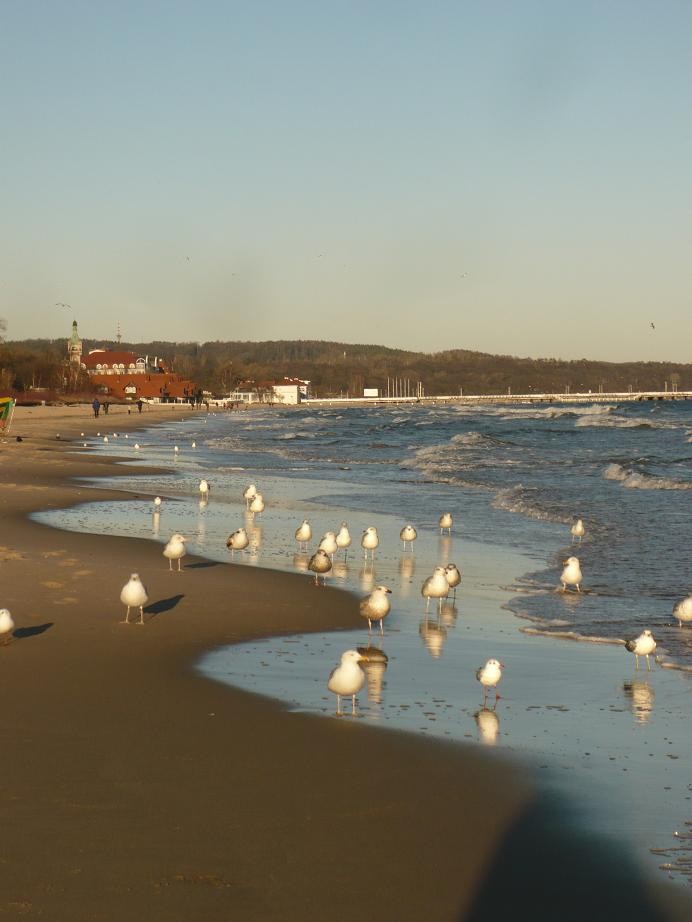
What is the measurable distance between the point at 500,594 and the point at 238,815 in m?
8.73

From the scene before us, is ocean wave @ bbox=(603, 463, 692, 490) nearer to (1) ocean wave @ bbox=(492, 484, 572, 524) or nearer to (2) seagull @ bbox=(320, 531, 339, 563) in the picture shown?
(1) ocean wave @ bbox=(492, 484, 572, 524)

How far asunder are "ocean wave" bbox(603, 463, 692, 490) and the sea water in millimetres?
97

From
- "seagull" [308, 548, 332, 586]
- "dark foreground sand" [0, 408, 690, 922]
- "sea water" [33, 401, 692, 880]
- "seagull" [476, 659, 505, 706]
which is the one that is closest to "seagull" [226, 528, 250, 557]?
"sea water" [33, 401, 692, 880]

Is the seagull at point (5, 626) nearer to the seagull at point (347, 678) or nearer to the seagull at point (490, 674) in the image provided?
the seagull at point (347, 678)

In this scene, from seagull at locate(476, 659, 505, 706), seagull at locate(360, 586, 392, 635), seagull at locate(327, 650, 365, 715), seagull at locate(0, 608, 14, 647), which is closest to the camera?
seagull at locate(327, 650, 365, 715)

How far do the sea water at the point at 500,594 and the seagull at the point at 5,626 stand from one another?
1.74 metres

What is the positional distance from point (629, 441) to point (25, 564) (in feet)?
172

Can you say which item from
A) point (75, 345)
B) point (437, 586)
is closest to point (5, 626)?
point (437, 586)

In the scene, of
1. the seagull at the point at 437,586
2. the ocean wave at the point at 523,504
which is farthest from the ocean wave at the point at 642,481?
the seagull at the point at 437,586

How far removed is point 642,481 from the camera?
3259 centimetres

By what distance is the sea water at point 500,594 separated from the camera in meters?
8.28

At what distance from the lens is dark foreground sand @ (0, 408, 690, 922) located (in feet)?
17.6

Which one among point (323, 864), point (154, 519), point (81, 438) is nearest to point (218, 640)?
point (323, 864)

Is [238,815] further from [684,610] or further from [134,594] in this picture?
[684,610]
